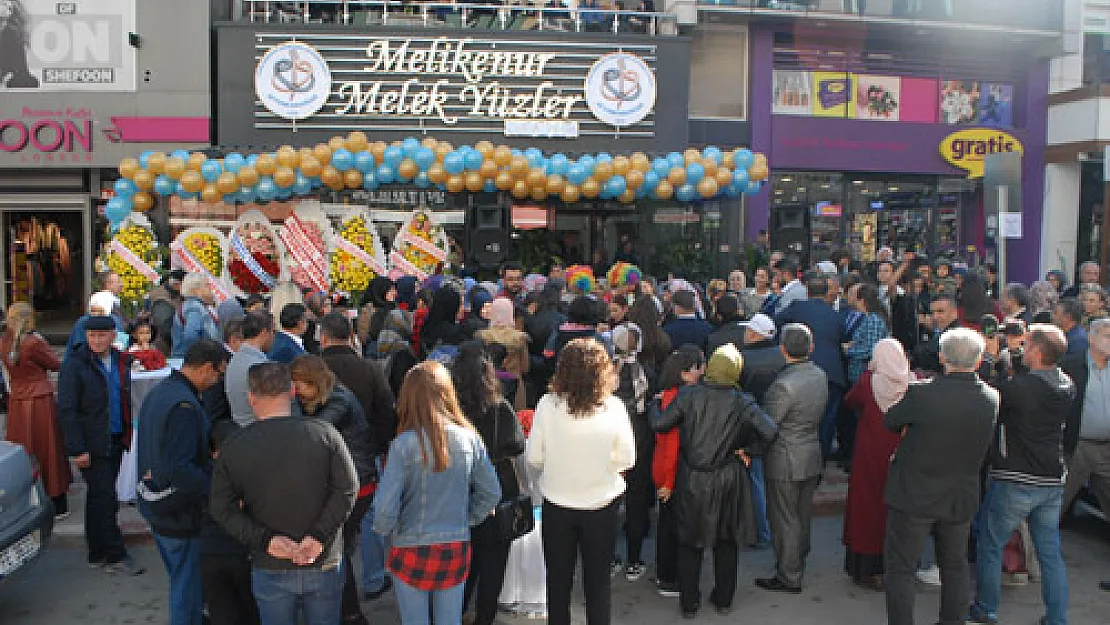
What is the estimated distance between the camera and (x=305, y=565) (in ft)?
11.7

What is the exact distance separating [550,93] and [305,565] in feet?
37.7

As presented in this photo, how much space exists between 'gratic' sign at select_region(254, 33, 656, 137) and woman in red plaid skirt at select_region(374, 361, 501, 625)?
35.5 feet

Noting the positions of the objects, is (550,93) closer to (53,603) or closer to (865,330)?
(865,330)

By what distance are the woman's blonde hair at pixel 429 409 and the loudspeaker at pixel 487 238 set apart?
31.1 ft

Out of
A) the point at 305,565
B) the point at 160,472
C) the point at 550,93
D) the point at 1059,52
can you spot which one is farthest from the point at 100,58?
the point at 1059,52

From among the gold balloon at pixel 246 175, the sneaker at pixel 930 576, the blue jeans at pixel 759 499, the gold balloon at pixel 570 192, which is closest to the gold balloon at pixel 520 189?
the gold balloon at pixel 570 192

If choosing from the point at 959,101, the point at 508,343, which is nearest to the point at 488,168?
the point at 508,343

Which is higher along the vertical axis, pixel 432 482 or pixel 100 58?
pixel 100 58

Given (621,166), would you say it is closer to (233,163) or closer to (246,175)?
(246,175)

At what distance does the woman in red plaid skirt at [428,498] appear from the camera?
3588 mm

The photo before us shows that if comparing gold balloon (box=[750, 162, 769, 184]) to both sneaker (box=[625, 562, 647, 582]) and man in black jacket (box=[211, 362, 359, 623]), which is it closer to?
sneaker (box=[625, 562, 647, 582])

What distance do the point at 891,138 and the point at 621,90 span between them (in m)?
5.96

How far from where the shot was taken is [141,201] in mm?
12008

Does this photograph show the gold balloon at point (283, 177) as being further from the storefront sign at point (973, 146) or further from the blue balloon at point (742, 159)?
the storefront sign at point (973, 146)
